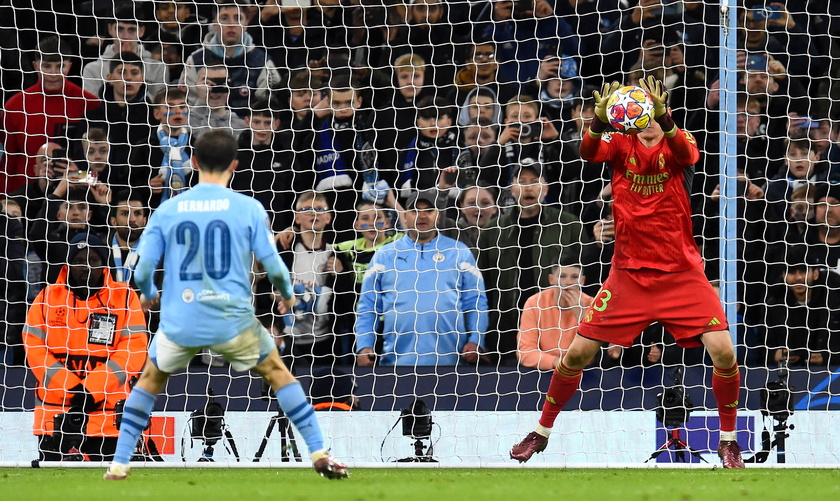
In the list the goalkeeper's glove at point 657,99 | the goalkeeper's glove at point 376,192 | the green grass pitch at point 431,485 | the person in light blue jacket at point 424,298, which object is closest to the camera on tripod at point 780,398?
the green grass pitch at point 431,485

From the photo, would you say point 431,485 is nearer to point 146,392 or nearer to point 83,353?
point 146,392

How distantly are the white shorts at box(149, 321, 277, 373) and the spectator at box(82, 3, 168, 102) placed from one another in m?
4.54

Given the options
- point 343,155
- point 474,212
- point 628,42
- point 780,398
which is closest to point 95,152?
point 343,155

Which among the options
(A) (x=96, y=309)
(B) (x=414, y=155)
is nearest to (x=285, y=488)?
(A) (x=96, y=309)

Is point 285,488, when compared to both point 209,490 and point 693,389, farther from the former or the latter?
point 693,389

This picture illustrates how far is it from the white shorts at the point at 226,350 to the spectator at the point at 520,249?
3456 millimetres

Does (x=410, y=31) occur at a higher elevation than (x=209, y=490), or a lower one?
higher

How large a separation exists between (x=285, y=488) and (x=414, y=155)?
4.41 m

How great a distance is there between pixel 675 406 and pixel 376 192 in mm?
2884

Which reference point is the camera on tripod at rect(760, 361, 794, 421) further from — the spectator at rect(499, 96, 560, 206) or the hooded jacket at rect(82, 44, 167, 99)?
the hooded jacket at rect(82, 44, 167, 99)

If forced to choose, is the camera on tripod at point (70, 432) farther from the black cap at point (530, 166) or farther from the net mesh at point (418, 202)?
the black cap at point (530, 166)

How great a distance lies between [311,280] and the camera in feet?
28.6

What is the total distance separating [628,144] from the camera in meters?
6.37

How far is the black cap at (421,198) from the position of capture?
28.6 ft
